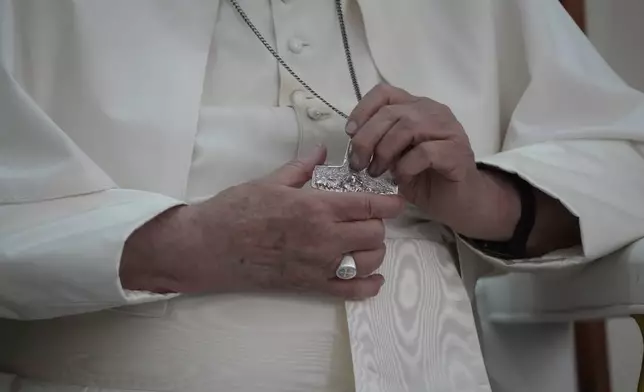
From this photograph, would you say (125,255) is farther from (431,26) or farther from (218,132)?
(431,26)

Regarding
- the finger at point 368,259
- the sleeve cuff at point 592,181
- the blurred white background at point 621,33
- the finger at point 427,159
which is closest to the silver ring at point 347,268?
the finger at point 368,259

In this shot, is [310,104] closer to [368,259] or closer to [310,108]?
[310,108]

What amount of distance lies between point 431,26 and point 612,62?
78cm

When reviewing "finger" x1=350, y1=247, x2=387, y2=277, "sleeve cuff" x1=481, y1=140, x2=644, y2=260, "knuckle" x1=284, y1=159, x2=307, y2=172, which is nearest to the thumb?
"knuckle" x1=284, y1=159, x2=307, y2=172

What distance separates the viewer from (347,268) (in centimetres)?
86

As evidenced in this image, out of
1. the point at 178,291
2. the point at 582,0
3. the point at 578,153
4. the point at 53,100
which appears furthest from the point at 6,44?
the point at 582,0

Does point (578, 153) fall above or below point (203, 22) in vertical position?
below

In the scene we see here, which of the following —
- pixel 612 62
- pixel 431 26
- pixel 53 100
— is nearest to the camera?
pixel 53 100

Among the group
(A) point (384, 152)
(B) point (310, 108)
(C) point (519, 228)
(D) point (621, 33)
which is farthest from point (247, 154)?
(D) point (621, 33)

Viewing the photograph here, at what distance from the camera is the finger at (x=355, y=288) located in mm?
873

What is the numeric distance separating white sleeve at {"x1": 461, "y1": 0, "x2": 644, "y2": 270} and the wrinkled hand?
8 centimetres

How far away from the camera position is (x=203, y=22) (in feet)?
3.35

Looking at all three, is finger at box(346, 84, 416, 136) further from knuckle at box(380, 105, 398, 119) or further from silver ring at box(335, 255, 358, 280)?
silver ring at box(335, 255, 358, 280)

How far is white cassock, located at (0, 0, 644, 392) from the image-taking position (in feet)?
2.81
